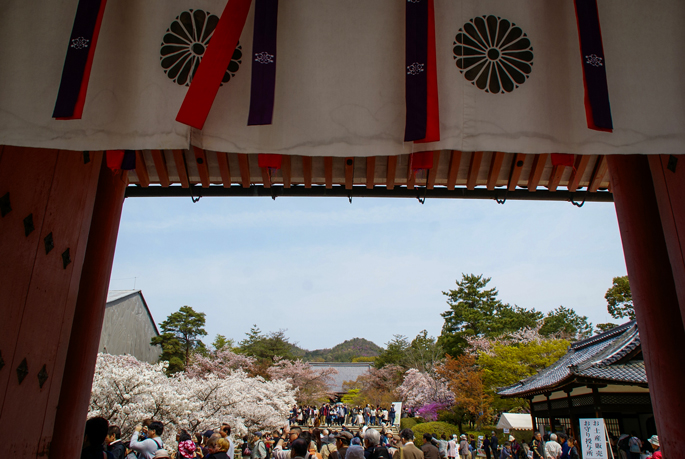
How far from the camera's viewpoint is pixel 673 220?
88.9 inches

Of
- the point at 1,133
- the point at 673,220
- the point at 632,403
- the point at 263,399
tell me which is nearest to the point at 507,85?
the point at 673,220

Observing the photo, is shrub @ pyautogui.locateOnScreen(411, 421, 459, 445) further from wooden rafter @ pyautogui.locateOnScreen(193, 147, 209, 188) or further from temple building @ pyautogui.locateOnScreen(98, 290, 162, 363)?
wooden rafter @ pyautogui.locateOnScreen(193, 147, 209, 188)

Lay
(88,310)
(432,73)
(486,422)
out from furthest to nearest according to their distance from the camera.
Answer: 1. (486,422)
2. (88,310)
3. (432,73)

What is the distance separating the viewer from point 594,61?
2117mm

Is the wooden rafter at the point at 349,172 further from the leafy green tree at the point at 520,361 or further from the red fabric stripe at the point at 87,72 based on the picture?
the leafy green tree at the point at 520,361

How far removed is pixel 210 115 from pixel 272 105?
0.36 meters

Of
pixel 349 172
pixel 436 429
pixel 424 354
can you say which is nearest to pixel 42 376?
pixel 349 172

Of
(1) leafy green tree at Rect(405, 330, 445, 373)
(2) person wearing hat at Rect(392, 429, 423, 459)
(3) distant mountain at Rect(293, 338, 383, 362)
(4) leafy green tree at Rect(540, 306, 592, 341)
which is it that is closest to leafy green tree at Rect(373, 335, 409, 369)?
(1) leafy green tree at Rect(405, 330, 445, 373)

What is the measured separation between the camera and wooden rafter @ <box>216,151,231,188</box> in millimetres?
2859

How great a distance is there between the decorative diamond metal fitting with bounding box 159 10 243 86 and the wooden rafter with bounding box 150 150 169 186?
79 cm

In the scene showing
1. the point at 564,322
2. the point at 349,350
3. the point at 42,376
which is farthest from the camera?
the point at 349,350

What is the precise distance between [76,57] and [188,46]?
1.73ft

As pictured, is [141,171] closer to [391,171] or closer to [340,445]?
[391,171]

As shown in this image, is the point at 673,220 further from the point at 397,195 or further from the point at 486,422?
the point at 486,422
